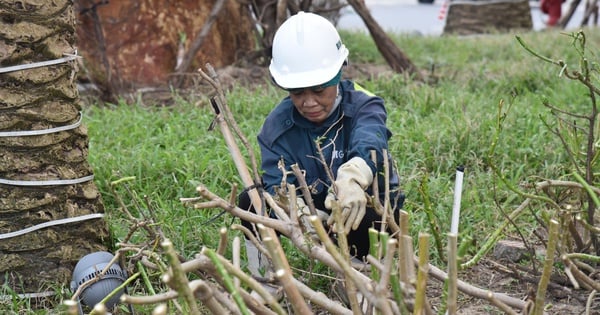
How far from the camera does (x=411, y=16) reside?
1716 centimetres

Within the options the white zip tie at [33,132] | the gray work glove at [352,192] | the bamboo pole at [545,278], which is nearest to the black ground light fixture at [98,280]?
the white zip tie at [33,132]

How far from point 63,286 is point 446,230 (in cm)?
154

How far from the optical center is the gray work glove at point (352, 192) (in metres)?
2.46

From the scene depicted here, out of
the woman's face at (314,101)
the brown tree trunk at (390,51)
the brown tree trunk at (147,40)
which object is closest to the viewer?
the woman's face at (314,101)

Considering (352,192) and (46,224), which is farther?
(46,224)

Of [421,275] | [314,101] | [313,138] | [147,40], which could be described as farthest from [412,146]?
[147,40]

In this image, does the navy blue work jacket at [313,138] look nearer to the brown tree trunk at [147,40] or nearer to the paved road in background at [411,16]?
the brown tree trunk at [147,40]

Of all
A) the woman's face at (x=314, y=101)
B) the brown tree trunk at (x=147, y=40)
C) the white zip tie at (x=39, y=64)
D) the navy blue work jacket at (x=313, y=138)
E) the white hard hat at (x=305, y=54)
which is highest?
the brown tree trunk at (x=147, y=40)

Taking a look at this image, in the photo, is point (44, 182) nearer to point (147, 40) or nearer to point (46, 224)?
point (46, 224)

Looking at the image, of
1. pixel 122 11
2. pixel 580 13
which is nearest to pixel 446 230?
pixel 122 11

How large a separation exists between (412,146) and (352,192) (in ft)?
5.98

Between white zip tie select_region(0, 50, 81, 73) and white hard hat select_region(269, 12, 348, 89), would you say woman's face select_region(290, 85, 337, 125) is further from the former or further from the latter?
white zip tie select_region(0, 50, 81, 73)

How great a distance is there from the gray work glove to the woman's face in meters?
0.37

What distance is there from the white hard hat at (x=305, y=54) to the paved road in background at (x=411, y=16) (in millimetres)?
10885
